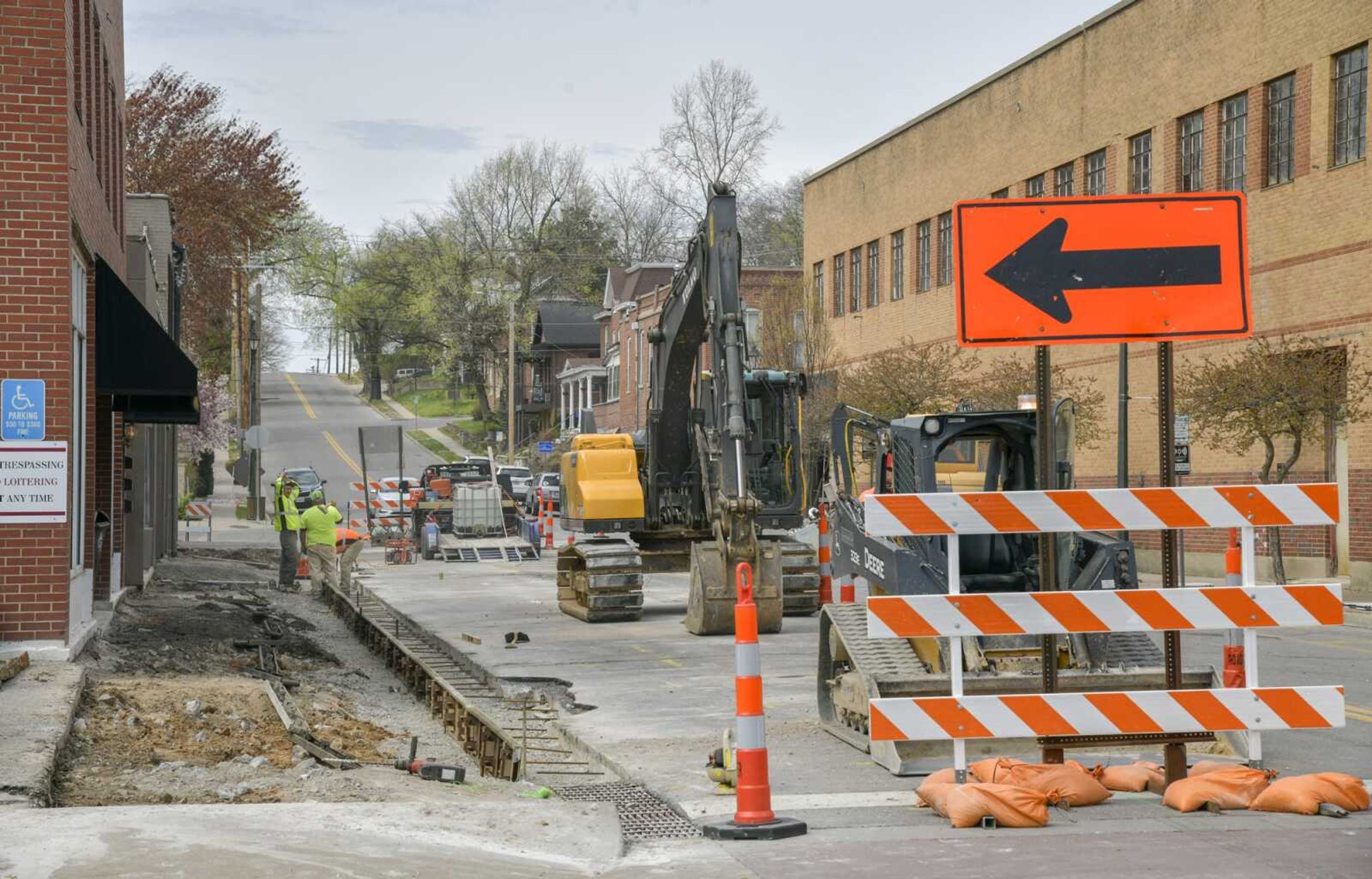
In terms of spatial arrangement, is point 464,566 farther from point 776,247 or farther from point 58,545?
point 776,247

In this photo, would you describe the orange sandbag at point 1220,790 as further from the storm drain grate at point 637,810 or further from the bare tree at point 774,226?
the bare tree at point 774,226

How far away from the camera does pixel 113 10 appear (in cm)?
2250

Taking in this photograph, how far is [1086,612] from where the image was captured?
8.20m

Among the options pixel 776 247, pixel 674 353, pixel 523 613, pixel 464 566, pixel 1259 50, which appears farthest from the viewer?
pixel 776 247

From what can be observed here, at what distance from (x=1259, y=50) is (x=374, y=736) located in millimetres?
23227

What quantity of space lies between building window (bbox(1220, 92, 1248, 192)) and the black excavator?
13.4 meters

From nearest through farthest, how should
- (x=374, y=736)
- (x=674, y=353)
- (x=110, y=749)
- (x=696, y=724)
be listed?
(x=110, y=749)
(x=696, y=724)
(x=374, y=736)
(x=674, y=353)

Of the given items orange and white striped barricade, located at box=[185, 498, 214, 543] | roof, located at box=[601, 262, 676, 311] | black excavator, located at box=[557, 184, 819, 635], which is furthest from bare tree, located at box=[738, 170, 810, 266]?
black excavator, located at box=[557, 184, 819, 635]

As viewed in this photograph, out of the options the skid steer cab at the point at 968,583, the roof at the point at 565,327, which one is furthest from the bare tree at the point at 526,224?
the skid steer cab at the point at 968,583

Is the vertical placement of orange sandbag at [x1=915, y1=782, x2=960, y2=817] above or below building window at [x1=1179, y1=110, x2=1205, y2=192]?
below

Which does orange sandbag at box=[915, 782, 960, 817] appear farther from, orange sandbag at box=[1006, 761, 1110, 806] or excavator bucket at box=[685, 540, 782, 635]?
excavator bucket at box=[685, 540, 782, 635]

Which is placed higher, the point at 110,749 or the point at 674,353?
the point at 674,353

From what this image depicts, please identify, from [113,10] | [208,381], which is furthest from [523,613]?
[208,381]

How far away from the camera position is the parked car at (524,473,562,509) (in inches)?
2215
